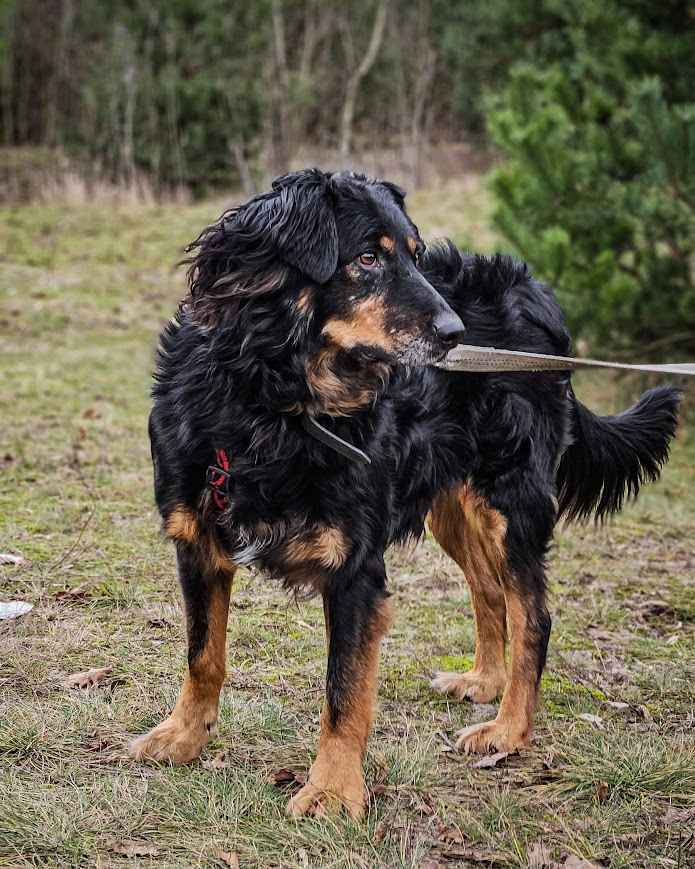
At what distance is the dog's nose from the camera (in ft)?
9.14

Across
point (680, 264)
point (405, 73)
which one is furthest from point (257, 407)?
point (405, 73)

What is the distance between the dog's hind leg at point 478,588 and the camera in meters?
3.58

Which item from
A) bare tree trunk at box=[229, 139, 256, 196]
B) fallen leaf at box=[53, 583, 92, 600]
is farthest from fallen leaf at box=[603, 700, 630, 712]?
bare tree trunk at box=[229, 139, 256, 196]

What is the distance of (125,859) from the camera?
2395 mm

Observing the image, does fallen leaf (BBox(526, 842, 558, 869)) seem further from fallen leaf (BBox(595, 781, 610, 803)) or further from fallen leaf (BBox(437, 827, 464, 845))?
fallen leaf (BBox(595, 781, 610, 803))

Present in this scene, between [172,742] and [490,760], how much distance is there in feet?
3.29

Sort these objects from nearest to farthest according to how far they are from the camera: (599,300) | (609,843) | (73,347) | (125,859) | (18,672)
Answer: (125,859) < (609,843) < (18,672) < (599,300) < (73,347)

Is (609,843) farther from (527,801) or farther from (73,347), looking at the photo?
(73,347)

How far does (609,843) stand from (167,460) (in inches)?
63.4

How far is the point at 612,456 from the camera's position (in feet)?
12.9

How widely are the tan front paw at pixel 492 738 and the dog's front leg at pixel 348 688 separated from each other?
22.4 inches

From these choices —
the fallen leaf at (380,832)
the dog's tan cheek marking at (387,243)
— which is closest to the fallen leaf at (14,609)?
the fallen leaf at (380,832)

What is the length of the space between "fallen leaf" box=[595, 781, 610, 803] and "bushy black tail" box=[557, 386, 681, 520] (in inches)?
51.1

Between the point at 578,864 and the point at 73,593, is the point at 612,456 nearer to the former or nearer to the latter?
the point at 578,864
